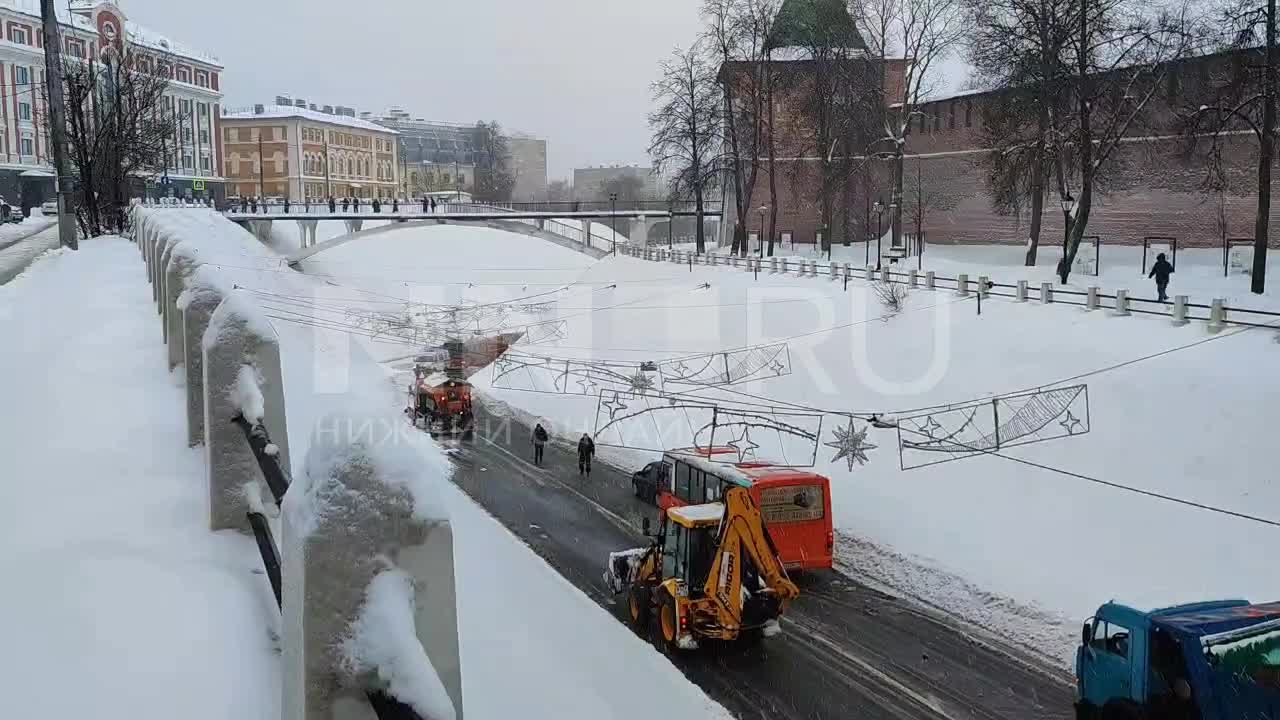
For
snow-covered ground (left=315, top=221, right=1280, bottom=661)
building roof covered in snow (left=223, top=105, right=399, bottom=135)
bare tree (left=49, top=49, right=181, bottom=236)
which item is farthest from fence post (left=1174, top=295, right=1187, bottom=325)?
building roof covered in snow (left=223, top=105, right=399, bottom=135)

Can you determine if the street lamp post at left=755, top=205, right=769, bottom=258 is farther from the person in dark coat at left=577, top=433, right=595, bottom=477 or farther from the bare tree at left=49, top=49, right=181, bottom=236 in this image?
the person in dark coat at left=577, top=433, right=595, bottom=477

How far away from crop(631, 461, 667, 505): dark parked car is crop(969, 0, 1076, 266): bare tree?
1926cm

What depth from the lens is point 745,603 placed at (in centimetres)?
1373

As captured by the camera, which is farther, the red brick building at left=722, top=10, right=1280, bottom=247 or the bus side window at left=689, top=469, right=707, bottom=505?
the red brick building at left=722, top=10, right=1280, bottom=247

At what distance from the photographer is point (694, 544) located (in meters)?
13.9

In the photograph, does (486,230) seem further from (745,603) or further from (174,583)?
(174,583)

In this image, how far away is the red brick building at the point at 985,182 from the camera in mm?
37469

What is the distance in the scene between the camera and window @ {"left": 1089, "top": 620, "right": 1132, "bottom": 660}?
1083 cm

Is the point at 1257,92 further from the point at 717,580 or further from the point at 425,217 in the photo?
the point at 425,217

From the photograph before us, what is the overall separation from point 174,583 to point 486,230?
7714 cm

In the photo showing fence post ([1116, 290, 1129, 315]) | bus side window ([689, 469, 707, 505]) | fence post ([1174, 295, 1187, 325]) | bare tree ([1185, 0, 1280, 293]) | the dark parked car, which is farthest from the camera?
bare tree ([1185, 0, 1280, 293])

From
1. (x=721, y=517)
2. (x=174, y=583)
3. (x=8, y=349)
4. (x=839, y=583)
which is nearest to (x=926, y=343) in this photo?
(x=839, y=583)

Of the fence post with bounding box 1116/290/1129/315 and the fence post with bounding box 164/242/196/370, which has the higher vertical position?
the fence post with bounding box 164/242/196/370

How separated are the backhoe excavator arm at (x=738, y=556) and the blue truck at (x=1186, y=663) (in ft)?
12.3
